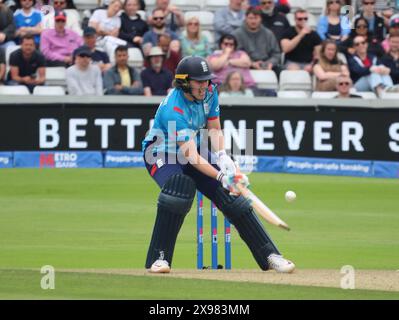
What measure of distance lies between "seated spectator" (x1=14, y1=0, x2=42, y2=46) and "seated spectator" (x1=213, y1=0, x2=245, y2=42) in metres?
3.15

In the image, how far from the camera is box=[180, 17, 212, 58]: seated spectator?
20312 millimetres

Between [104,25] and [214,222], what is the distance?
10832mm

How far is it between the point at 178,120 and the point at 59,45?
10.6 meters

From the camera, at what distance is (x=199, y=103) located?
33.6 ft

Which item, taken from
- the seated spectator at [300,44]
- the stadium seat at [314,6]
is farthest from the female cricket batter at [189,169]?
the stadium seat at [314,6]

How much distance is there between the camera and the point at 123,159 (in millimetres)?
19250

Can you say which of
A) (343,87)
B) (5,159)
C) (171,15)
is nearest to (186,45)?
(171,15)

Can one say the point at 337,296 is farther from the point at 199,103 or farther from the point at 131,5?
the point at 131,5

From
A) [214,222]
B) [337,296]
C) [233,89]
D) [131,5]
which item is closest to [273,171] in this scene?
[233,89]

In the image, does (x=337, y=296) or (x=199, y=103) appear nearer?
(x=337, y=296)

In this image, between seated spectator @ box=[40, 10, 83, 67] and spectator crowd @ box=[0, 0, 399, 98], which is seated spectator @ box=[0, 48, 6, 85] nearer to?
spectator crowd @ box=[0, 0, 399, 98]

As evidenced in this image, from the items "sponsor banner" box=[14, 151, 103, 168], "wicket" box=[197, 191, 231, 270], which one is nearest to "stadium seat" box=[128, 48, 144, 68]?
"sponsor banner" box=[14, 151, 103, 168]

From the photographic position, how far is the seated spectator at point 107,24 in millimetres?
20672
